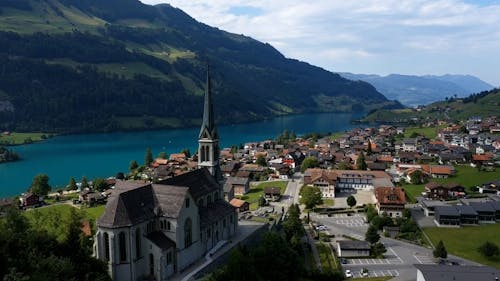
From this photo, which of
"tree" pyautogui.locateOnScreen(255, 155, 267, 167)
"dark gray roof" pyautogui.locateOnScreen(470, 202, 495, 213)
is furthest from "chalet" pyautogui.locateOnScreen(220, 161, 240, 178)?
"dark gray roof" pyautogui.locateOnScreen(470, 202, 495, 213)

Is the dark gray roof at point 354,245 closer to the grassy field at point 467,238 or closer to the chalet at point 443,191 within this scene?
the grassy field at point 467,238

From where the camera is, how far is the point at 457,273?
118 feet

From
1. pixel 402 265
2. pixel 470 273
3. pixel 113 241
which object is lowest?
pixel 402 265

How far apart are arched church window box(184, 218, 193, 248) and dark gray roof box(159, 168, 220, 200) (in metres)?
3.54

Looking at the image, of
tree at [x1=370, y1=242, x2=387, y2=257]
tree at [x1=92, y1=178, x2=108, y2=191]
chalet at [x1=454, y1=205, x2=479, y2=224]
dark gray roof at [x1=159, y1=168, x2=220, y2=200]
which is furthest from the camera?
tree at [x1=92, y1=178, x2=108, y2=191]

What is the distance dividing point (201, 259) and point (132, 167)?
65.4m

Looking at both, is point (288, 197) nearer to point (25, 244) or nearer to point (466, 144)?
point (25, 244)

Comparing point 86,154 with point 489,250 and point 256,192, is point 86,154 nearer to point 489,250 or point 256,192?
point 256,192

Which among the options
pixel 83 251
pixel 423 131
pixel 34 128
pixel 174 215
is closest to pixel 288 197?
pixel 174 215

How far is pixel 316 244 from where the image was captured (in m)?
51.5

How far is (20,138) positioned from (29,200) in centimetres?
11046

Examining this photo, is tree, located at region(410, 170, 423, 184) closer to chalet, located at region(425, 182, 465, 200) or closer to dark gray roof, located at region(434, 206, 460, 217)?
chalet, located at region(425, 182, 465, 200)

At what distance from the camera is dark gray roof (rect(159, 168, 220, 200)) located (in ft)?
137

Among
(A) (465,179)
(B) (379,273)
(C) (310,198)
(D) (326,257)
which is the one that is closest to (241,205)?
(C) (310,198)
